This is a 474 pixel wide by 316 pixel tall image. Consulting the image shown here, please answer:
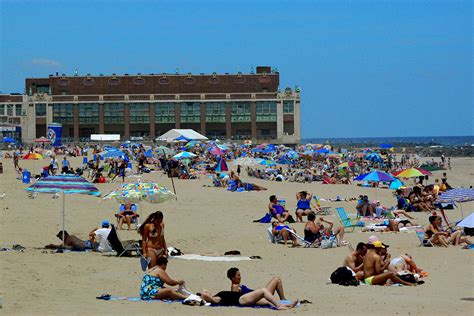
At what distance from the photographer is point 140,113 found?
94.2 meters

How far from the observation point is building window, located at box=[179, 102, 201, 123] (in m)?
94.2

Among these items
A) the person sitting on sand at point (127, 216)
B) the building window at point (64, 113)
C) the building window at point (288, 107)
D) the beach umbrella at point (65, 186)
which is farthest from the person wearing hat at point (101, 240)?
the building window at point (64, 113)

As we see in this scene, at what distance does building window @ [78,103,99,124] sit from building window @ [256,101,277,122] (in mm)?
18317

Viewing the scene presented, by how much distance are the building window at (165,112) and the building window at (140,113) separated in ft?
3.33

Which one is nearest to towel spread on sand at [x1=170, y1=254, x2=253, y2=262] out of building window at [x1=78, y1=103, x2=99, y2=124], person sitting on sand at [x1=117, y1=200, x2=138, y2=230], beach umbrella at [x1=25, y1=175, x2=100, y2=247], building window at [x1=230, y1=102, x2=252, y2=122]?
beach umbrella at [x1=25, y1=175, x2=100, y2=247]

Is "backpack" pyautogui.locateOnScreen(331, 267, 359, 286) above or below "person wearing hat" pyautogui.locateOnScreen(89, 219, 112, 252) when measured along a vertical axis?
below

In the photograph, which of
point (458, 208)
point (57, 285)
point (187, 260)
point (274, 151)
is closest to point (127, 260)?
point (187, 260)

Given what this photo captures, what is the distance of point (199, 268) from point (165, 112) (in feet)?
266

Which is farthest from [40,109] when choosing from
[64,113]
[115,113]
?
[115,113]

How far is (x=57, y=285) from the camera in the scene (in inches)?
455

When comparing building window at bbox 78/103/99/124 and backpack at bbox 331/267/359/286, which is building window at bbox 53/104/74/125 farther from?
backpack at bbox 331/267/359/286

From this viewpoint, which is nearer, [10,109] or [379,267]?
[379,267]

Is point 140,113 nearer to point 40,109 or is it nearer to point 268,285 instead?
point 40,109

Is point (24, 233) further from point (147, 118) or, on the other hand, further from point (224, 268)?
point (147, 118)
